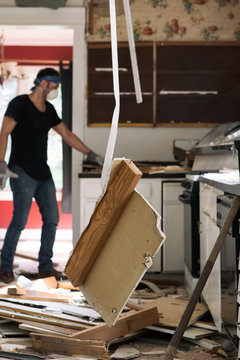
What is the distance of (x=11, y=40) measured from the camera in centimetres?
733

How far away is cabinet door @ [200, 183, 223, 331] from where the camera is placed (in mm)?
2579

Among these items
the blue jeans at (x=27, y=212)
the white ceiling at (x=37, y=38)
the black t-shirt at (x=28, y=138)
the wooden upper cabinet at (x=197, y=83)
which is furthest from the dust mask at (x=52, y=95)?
the white ceiling at (x=37, y=38)

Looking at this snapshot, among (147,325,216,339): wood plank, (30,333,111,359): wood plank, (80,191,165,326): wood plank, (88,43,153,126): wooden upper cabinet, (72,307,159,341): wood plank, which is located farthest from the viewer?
(88,43,153,126): wooden upper cabinet

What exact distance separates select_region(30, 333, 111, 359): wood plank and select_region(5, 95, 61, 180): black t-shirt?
2.00 m

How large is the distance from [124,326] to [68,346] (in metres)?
0.34

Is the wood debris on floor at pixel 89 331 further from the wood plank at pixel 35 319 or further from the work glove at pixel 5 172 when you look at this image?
the work glove at pixel 5 172

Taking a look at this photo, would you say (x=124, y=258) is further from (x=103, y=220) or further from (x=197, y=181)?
(x=197, y=181)

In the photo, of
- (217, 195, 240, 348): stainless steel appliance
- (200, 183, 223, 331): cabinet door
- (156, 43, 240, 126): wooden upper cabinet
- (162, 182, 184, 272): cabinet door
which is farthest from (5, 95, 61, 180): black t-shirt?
(217, 195, 240, 348): stainless steel appliance

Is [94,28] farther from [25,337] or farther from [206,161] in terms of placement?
[25,337]

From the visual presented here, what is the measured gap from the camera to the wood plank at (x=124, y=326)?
252 cm

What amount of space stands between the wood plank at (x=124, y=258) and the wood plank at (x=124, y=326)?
4.66ft

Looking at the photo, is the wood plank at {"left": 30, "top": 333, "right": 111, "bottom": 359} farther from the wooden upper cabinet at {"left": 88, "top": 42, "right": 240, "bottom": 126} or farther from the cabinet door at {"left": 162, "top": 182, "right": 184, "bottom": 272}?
the wooden upper cabinet at {"left": 88, "top": 42, "right": 240, "bottom": 126}

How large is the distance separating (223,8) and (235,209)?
11.4ft

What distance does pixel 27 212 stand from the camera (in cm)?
428
